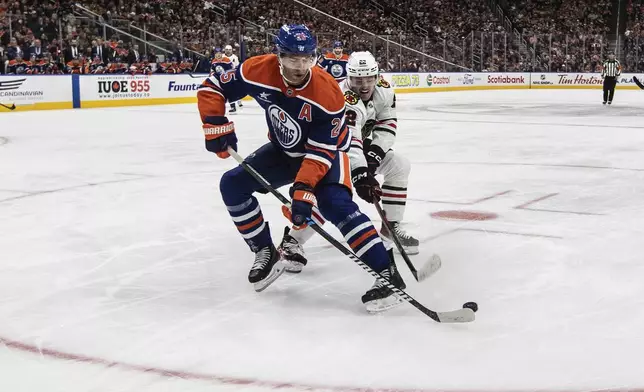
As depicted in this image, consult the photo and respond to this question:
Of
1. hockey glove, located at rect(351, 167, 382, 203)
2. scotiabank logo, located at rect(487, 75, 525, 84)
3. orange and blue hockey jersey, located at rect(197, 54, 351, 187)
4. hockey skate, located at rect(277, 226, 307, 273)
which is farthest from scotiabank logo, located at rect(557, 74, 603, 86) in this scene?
orange and blue hockey jersey, located at rect(197, 54, 351, 187)

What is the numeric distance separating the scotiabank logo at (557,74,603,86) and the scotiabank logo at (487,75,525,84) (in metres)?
1.42

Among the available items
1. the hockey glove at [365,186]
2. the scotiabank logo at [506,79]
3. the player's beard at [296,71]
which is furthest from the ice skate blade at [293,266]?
the scotiabank logo at [506,79]

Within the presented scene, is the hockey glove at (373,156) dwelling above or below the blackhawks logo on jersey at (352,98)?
below

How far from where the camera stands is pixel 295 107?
333 centimetres

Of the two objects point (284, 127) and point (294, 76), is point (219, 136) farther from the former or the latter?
point (294, 76)

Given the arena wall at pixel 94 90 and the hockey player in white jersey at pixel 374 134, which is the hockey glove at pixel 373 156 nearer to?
the hockey player in white jersey at pixel 374 134

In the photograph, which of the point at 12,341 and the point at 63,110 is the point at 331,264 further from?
the point at 63,110

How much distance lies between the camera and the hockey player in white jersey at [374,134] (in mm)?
4175

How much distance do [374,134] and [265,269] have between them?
1253mm

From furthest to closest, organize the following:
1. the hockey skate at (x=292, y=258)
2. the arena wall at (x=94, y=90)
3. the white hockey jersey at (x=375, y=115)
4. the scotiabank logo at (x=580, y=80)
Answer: the scotiabank logo at (x=580, y=80) < the arena wall at (x=94, y=90) < the white hockey jersey at (x=375, y=115) < the hockey skate at (x=292, y=258)

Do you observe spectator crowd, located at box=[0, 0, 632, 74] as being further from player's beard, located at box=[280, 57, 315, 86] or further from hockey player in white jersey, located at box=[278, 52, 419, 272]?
player's beard, located at box=[280, 57, 315, 86]

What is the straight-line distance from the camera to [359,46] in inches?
960

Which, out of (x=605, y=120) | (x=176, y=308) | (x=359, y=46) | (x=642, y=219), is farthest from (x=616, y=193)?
(x=359, y=46)

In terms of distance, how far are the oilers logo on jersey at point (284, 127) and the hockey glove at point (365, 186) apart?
450mm
